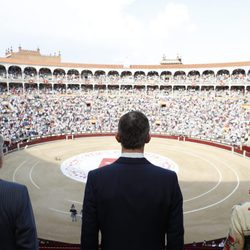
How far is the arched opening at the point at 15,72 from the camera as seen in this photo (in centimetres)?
5187

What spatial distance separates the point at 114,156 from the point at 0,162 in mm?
25211

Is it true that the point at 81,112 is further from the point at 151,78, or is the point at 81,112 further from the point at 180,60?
the point at 180,60

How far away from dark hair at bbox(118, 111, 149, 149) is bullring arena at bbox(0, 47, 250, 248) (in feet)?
36.1

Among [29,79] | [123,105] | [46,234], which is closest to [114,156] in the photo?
[46,234]

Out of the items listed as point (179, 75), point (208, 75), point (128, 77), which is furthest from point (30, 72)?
point (208, 75)

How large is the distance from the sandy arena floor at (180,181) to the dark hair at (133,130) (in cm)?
1108

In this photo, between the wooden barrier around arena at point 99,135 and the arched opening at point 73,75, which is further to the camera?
the arched opening at point 73,75

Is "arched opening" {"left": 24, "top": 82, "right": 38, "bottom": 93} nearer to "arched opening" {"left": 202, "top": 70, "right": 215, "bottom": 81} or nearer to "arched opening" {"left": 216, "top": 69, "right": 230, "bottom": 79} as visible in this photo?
"arched opening" {"left": 202, "top": 70, "right": 215, "bottom": 81}

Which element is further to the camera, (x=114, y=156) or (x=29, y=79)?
(x=29, y=79)

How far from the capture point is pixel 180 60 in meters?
77.9

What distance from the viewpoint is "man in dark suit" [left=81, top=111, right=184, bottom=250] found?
259cm

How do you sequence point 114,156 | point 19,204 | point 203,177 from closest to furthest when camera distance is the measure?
point 19,204 → point 203,177 → point 114,156

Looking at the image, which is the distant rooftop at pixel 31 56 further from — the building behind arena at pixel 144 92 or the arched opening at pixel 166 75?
the arched opening at pixel 166 75

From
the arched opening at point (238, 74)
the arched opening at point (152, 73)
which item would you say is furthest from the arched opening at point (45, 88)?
the arched opening at point (238, 74)
